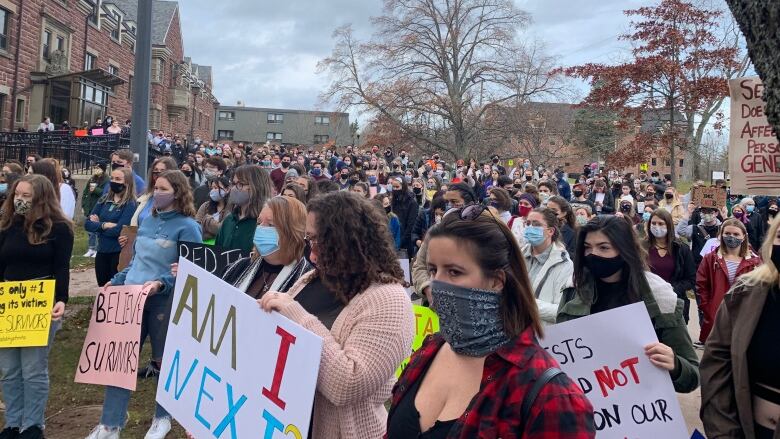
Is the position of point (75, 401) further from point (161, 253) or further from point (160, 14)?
point (160, 14)

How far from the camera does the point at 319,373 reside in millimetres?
2453

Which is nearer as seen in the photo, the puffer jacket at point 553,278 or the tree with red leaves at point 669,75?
the puffer jacket at point 553,278

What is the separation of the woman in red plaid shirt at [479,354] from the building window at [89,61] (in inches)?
1387

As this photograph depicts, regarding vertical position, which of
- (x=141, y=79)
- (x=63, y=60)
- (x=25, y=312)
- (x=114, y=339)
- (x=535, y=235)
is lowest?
(x=114, y=339)

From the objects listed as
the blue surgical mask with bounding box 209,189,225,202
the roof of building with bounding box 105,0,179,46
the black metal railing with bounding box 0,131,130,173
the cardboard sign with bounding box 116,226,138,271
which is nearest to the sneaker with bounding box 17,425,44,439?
the cardboard sign with bounding box 116,226,138,271

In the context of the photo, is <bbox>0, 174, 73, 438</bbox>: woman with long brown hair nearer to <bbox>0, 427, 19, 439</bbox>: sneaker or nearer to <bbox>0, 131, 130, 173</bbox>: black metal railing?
<bbox>0, 427, 19, 439</bbox>: sneaker

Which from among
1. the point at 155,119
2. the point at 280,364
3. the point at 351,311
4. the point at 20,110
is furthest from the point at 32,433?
A: the point at 155,119

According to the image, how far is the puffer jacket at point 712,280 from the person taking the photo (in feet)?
21.4

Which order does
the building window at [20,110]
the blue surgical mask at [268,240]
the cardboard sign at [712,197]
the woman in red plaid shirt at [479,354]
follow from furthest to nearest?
the building window at [20,110] → the cardboard sign at [712,197] → the blue surgical mask at [268,240] → the woman in red plaid shirt at [479,354]

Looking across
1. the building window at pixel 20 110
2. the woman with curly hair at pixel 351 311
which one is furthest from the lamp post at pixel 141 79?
the building window at pixel 20 110

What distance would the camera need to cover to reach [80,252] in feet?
42.8

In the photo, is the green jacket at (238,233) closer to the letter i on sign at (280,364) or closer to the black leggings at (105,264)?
the black leggings at (105,264)

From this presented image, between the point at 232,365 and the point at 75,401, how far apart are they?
3514mm

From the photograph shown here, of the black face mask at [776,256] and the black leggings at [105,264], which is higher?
the black face mask at [776,256]
